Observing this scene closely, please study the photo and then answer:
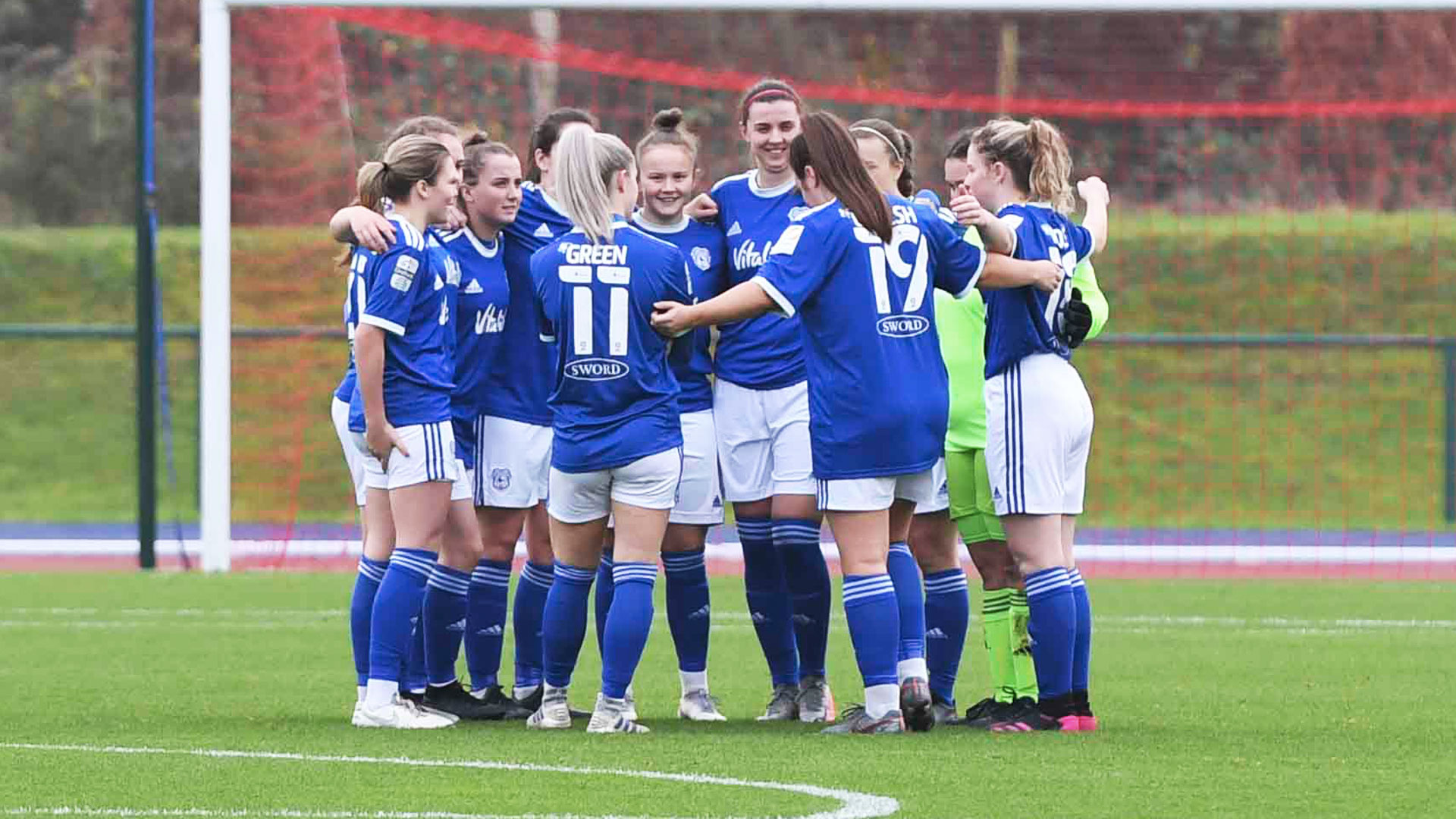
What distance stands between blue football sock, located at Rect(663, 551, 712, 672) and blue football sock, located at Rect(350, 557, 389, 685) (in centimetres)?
89

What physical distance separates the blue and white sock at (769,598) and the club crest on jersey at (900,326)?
3.09 feet

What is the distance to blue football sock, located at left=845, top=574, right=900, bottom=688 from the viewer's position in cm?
658

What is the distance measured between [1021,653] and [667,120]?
77.3 inches

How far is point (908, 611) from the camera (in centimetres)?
689

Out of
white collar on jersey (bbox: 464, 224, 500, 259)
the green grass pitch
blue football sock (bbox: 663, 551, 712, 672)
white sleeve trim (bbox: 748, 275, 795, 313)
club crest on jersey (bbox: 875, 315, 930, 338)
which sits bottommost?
the green grass pitch

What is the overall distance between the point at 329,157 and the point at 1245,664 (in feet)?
33.6

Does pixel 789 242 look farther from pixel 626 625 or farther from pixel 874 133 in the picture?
pixel 626 625

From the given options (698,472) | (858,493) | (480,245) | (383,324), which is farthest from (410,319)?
(858,493)

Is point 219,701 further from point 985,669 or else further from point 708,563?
point 708,563

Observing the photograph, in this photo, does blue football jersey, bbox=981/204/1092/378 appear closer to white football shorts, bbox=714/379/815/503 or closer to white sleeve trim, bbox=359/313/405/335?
white football shorts, bbox=714/379/815/503

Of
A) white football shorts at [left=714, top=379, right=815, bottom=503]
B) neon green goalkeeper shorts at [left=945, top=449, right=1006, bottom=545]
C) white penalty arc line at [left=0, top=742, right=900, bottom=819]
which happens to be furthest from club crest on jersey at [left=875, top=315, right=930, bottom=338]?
white penalty arc line at [left=0, top=742, right=900, bottom=819]

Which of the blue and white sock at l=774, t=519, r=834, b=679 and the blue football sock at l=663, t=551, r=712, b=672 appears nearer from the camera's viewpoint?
the blue and white sock at l=774, t=519, r=834, b=679

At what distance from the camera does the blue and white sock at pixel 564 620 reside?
6852mm

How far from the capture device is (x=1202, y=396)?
19.8m
